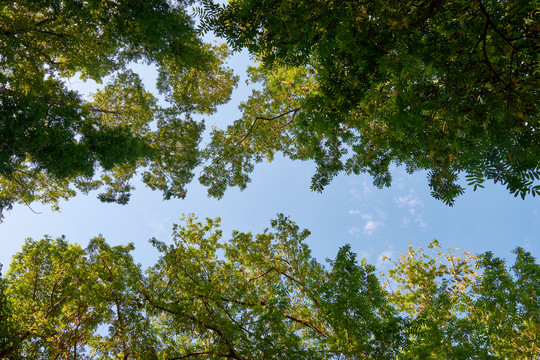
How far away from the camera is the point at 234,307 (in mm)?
7613

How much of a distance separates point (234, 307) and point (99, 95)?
10088mm

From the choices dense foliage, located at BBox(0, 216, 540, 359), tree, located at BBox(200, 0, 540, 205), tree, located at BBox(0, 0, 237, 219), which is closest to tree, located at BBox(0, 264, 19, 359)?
dense foliage, located at BBox(0, 216, 540, 359)

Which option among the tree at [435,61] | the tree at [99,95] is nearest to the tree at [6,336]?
the tree at [99,95]

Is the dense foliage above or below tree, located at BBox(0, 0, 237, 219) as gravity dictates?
below

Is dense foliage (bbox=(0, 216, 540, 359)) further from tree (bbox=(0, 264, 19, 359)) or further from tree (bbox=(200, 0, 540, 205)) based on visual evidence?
tree (bbox=(200, 0, 540, 205))

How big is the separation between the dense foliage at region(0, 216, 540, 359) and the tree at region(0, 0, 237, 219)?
2.75 meters

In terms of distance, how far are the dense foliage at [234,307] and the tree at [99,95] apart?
2.75 m

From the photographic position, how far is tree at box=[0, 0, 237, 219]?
710 cm

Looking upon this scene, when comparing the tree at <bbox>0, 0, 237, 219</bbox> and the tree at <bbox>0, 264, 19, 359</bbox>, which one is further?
the tree at <bbox>0, 0, 237, 219</bbox>

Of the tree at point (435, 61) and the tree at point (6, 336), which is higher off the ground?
the tree at point (435, 61)

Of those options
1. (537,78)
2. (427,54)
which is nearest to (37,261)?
(427,54)

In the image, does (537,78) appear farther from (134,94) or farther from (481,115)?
(134,94)

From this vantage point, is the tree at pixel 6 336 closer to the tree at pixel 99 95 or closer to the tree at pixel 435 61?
the tree at pixel 99 95

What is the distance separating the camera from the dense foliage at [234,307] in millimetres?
5781
